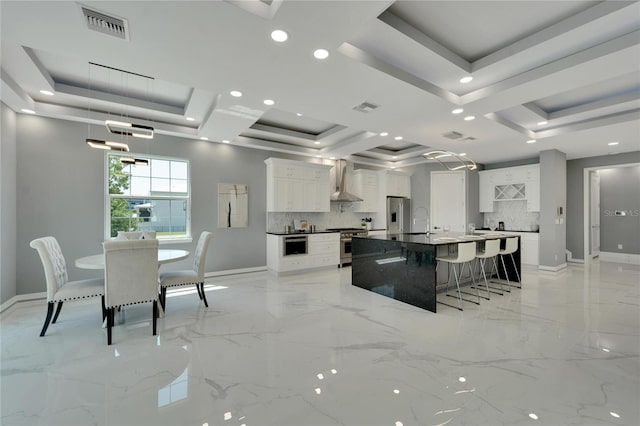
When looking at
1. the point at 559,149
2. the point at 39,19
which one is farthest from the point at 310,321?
the point at 559,149

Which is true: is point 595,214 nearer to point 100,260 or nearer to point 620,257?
point 620,257

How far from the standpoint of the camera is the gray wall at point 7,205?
3.58 meters

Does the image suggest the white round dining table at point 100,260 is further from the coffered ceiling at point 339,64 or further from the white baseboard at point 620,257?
the white baseboard at point 620,257

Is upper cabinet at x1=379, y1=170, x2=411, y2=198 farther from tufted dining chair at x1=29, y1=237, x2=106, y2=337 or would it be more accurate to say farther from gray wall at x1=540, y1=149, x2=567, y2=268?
tufted dining chair at x1=29, y1=237, x2=106, y2=337

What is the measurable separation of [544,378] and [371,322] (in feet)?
5.23

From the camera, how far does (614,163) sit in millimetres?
6594

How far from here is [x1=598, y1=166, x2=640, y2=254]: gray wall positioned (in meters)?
7.22

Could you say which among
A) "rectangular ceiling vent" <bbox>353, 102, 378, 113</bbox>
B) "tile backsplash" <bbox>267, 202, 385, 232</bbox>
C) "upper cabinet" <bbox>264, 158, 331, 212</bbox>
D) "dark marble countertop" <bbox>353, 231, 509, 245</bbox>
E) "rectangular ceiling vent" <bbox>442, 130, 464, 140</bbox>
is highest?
"rectangular ceiling vent" <bbox>353, 102, 378, 113</bbox>

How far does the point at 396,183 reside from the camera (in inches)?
308

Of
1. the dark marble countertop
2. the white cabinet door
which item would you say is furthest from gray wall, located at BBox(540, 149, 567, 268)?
the dark marble countertop

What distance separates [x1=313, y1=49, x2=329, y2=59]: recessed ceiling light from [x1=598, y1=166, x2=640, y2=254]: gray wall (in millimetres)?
9605

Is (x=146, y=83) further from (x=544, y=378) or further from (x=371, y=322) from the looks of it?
(x=544, y=378)

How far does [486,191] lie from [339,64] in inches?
272

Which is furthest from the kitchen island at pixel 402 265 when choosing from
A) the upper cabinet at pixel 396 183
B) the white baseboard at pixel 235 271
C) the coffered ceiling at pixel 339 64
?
the upper cabinet at pixel 396 183
